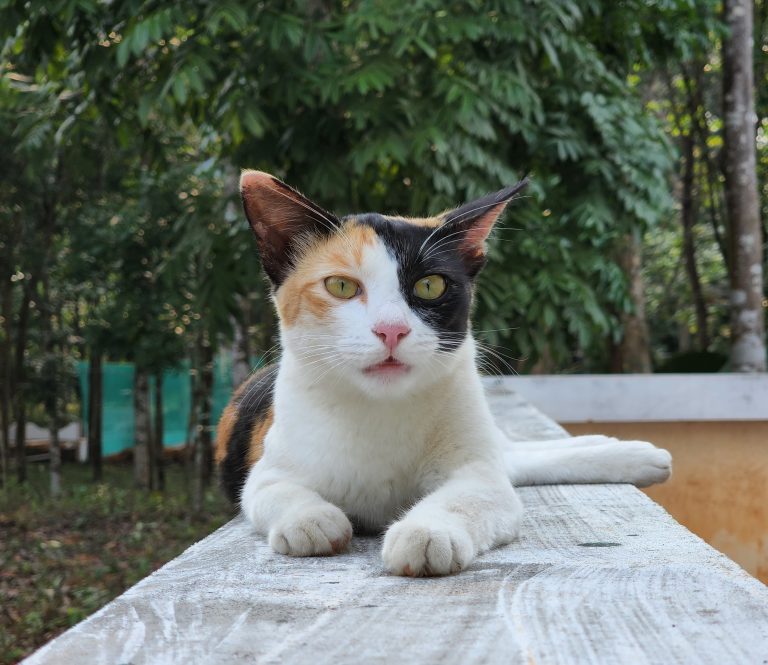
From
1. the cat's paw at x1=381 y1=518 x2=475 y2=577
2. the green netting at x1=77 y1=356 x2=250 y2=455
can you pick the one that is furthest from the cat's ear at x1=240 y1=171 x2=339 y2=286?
the green netting at x1=77 y1=356 x2=250 y2=455

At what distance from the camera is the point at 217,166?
169 inches

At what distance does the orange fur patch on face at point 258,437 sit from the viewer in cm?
205

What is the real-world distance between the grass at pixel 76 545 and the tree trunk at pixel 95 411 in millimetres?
531

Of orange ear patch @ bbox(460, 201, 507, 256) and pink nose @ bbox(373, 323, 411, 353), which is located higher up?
orange ear patch @ bbox(460, 201, 507, 256)

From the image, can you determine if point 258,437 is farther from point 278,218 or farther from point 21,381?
point 21,381

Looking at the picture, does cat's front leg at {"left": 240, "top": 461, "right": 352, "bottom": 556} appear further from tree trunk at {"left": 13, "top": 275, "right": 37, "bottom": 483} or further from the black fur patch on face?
tree trunk at {"left": 13, "top": 275, "right": 37, "bottom": 483}

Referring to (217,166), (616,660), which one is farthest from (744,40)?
(616,660)

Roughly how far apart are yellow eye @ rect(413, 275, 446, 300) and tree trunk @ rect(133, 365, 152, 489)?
25.3 ft

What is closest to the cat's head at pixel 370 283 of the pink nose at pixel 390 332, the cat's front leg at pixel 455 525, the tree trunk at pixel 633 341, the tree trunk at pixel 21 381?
the pink nose at pixel 390 332

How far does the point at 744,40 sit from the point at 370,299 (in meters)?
4.18

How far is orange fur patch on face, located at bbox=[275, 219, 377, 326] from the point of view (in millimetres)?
1662

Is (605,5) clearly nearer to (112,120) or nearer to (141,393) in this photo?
(112,120)

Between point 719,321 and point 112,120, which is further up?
point 112,120

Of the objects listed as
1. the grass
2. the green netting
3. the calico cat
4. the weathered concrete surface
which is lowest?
the grass
